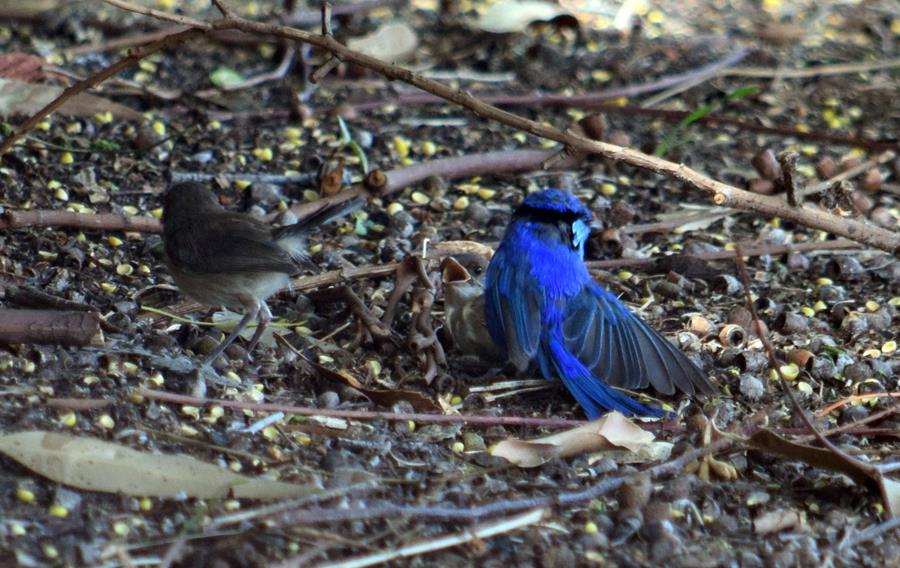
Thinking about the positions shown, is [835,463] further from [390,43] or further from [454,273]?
[390,43]

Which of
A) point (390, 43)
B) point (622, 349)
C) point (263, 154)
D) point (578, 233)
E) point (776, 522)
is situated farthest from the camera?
point (390, 43)

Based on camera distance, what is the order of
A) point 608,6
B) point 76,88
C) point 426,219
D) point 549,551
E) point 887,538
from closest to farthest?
1. point 549,551
2. point 887,538
3. point 76,88
4. point 426,219
5. point 608,6

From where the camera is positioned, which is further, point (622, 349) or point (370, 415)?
point (622, 349)

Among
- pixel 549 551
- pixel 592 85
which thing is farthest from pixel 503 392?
pixel 592 85

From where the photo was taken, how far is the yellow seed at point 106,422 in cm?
337

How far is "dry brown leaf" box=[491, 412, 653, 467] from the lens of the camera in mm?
3525

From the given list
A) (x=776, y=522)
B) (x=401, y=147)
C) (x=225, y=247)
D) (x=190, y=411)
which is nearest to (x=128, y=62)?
(x=225, y=247)

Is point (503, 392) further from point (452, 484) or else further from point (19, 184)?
point (19, 184)

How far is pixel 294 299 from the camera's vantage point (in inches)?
179

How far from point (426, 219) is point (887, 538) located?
2431 mm

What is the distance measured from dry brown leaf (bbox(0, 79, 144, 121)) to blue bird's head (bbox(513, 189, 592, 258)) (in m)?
2.22

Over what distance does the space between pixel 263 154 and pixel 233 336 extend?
1673 millimetres

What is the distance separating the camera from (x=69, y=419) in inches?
132

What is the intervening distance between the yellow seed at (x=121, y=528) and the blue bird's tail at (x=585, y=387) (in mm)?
1504
